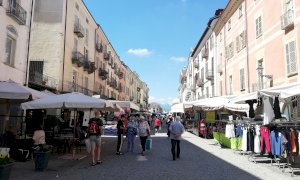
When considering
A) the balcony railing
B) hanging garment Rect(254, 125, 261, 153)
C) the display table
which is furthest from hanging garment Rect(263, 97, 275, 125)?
the balcony railing

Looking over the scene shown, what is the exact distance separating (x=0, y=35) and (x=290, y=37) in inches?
609

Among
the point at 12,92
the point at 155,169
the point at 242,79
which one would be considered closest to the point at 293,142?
the point at 155,169

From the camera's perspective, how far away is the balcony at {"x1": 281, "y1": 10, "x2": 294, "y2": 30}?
16487 millimetres

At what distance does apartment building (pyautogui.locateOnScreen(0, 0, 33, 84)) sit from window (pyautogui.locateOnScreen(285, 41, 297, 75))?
15.2 metres

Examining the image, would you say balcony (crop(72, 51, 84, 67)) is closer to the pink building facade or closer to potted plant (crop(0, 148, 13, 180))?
the pink building facade

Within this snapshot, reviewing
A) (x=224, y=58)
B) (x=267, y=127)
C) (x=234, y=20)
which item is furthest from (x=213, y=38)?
(x=267, y=127)

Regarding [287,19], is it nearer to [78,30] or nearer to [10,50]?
[10,50]

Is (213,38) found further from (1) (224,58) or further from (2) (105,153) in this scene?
(2) (105,153)

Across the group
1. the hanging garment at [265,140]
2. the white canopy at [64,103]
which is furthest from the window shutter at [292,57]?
the white canopy at [64,103]

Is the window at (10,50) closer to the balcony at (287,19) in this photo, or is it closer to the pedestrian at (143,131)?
the pedestrian at (143,131)

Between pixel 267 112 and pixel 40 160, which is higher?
pixel 267 112

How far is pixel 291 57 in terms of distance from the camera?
16.8m

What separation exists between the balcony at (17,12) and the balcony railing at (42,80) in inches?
198

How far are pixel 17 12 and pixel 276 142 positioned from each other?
1464cm
